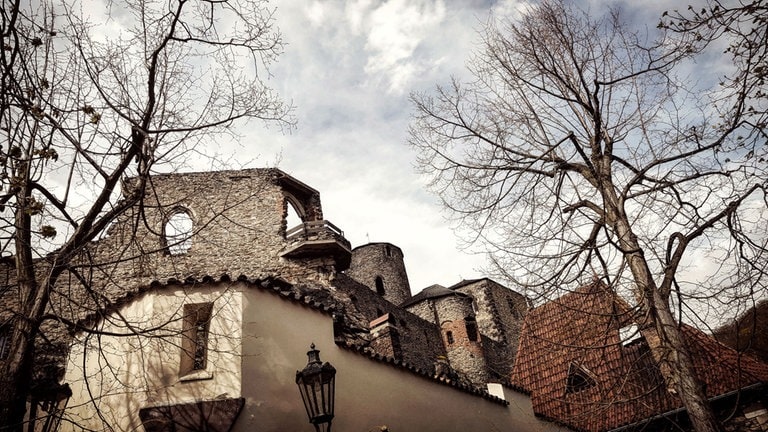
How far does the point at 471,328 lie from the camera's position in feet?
81.0

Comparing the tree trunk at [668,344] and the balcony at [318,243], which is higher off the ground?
the balcony at [318,243]

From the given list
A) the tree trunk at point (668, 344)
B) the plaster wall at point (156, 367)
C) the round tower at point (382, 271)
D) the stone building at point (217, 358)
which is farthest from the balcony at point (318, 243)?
the round tower at point (382, 271)

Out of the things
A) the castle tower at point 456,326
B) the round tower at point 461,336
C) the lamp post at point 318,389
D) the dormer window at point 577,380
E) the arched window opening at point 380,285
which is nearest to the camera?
the lamp post at point 318,389

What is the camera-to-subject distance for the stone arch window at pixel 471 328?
79.2 feet

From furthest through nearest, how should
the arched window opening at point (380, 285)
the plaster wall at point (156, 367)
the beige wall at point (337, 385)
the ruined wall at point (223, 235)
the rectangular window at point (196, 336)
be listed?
the arched window opening at point (380, 285) → the ruined wall at point (223, 235) → the rectangular window at point (196, 336) → the beige wall at point (337, 385) → the plaster wall at point (156, 367)

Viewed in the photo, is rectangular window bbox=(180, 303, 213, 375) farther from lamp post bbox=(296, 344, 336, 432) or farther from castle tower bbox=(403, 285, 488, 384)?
castle tower bbox=(403, 285, 488, 384)

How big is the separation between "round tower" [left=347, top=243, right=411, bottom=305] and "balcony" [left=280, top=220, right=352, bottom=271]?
16.8 metres

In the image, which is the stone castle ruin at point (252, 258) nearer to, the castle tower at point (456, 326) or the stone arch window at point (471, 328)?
the castle tower at point (456, 326)

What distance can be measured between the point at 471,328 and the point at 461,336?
892 mm

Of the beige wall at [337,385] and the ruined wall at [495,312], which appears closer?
the beige wall at [337,385]

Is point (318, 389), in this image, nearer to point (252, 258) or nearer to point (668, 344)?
point (668, 344)

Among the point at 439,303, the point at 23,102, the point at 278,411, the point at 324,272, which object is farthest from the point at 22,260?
the point at 439,303

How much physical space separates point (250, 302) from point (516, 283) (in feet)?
12.2

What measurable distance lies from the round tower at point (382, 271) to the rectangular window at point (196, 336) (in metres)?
24.2
